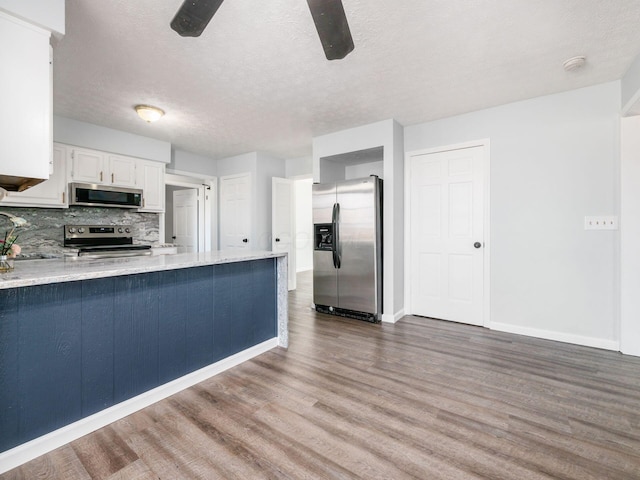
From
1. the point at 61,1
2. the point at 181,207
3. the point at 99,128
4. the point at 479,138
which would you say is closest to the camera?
the point at 61,1

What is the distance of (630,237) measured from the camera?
270 cm

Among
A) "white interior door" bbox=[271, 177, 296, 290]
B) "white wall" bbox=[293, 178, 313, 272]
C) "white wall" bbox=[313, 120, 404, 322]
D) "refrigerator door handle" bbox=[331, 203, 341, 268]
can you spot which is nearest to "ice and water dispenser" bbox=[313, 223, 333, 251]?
"refrigerator door handle" bbox=[331, 203, 341, 268]

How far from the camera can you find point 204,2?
144 centimetres

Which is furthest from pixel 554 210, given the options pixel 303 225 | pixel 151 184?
pixel 303 225

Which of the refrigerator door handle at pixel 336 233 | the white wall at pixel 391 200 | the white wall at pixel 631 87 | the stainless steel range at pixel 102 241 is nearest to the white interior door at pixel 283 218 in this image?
the refrigerator door handle at pixel 336 233

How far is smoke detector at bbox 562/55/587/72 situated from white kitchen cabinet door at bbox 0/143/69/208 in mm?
5346

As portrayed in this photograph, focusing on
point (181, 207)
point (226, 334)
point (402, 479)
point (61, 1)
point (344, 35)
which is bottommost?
point (402, 479)

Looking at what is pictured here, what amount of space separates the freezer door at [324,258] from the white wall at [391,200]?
2.18 ft

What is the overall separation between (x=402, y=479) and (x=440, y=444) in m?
0.36

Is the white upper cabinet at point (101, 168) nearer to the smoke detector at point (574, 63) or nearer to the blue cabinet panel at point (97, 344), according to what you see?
the blue cabinet panel at point (97, 344)

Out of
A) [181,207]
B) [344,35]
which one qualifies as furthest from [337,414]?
[181,207]

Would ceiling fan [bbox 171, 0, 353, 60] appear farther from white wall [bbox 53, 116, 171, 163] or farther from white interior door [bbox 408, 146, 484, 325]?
white wall [bbox 53, 116, 171, 163]

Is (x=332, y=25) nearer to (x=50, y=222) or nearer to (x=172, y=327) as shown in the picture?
(x=172, y=327)

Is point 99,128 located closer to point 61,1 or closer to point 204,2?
point 61,1
